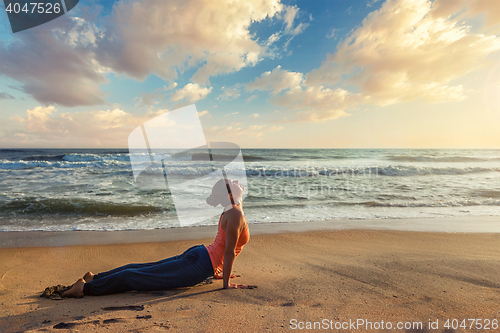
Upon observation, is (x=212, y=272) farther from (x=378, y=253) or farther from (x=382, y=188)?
(x=382, y=188)

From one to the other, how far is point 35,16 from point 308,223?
311 inches

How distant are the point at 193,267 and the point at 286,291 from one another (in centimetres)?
108

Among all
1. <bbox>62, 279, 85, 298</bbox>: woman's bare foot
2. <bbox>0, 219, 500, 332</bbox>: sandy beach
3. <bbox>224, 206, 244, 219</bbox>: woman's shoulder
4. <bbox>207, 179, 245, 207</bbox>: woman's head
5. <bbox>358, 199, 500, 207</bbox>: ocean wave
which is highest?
<bbox>207, 179, 245, 207</bbox>: woman's head

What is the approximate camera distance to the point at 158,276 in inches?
102

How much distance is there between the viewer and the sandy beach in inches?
77.3

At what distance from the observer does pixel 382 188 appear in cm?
1177

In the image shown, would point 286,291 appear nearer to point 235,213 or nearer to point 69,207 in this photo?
point 235,213

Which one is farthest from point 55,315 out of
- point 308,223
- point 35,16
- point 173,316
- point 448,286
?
point 35,16

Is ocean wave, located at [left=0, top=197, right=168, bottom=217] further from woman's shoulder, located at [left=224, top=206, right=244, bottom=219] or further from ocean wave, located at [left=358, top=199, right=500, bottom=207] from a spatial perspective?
ocean wave, located at [left=358, top=199, right=500, bottom=207]

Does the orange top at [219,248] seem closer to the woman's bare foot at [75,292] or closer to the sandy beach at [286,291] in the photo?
the sandy beach at [286,291]

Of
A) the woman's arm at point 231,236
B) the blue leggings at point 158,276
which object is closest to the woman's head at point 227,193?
the woman's arm at point 231,236

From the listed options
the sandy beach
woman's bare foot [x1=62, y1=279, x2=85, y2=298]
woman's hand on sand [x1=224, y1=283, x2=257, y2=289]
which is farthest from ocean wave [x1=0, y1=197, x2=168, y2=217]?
woman's hand on sand [x1=224, y1=283, x2=257, y2=289]

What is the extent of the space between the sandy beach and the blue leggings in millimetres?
89

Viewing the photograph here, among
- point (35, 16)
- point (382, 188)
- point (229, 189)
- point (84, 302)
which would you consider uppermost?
point (35, 16)
